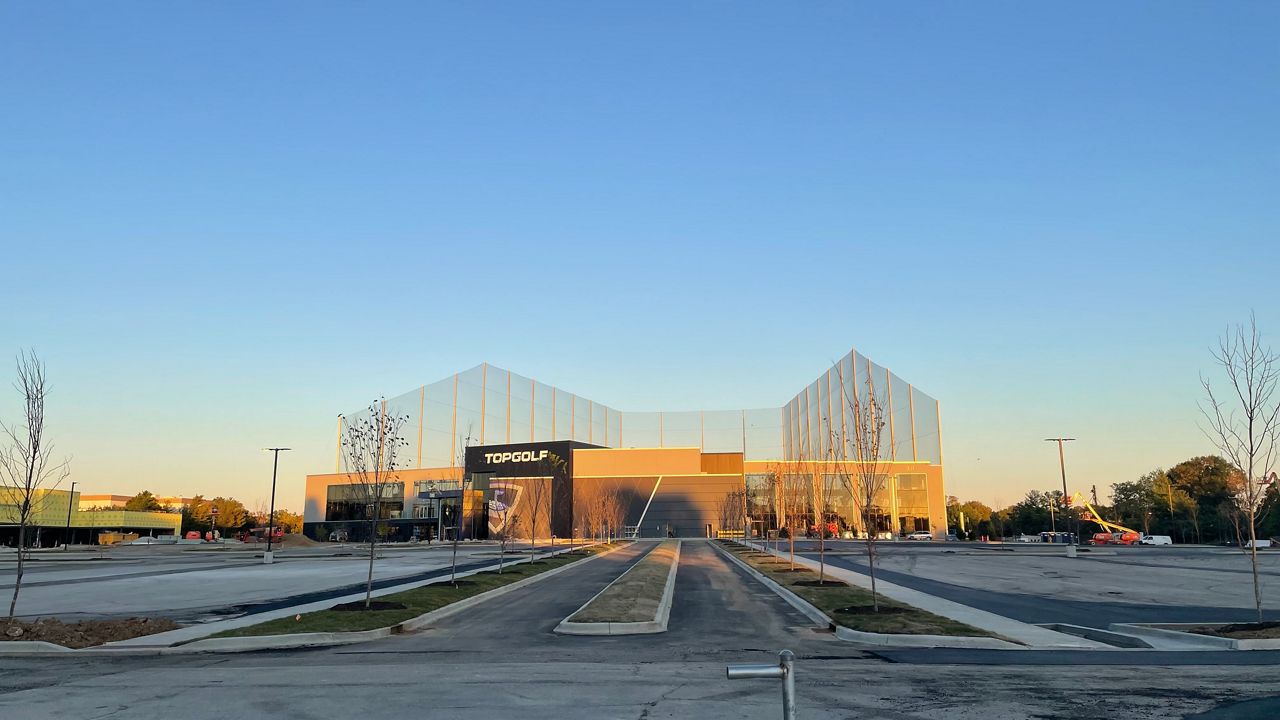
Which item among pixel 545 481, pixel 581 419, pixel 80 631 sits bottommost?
pixel 80 631

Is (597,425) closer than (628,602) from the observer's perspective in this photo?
No

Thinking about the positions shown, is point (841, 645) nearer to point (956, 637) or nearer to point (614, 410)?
point (956, 637)

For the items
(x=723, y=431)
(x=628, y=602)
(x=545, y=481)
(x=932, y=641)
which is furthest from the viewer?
(x=723, y=431)

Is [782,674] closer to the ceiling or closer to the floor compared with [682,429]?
closer to the floor

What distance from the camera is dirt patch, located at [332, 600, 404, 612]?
21.5 meters

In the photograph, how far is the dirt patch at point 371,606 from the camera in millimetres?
21531

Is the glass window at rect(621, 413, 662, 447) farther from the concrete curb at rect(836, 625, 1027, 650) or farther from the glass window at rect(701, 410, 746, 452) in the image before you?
the concrete curb at rect(836, 625, 1027, 650)

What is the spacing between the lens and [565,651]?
50.6 feet

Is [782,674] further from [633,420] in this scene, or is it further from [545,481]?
[633,420]

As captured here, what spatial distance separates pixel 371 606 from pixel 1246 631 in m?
19.9

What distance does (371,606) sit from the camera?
21.9 metres

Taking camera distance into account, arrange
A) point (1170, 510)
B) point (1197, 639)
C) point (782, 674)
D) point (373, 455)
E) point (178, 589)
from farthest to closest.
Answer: point (1170, 510)
point (178, 589)
point (373, 455)
point (1197, 639)
point (782, 674)

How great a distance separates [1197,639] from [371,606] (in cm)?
1884

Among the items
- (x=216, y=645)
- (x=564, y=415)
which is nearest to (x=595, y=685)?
(x=216, y=645)
